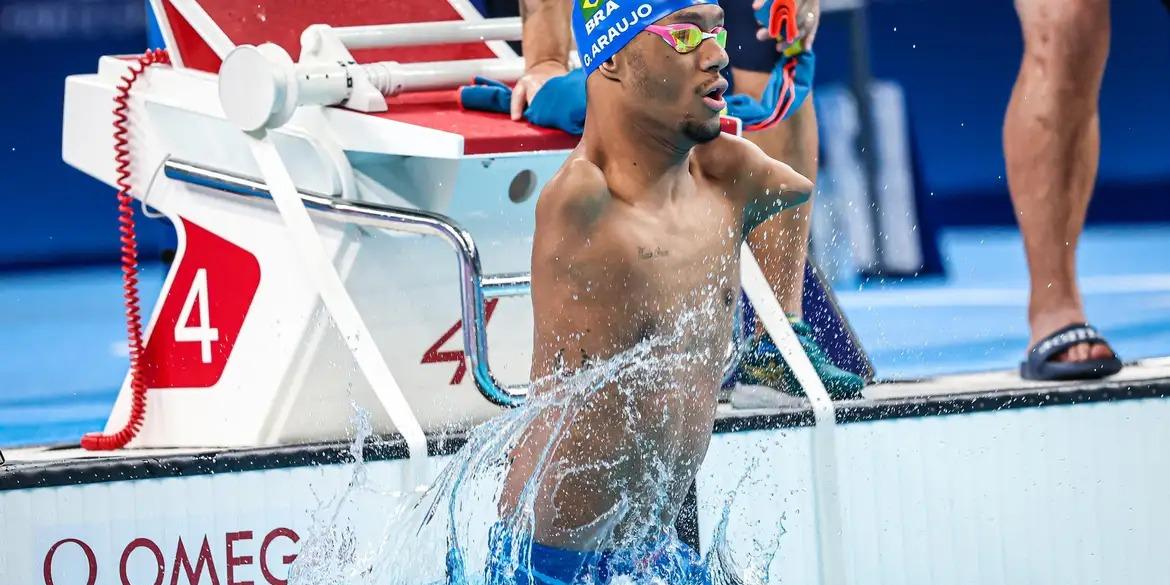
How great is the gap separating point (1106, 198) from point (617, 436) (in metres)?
6.80

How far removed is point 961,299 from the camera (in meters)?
7.09

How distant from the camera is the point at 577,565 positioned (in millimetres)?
2254

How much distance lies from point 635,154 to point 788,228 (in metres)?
1.33

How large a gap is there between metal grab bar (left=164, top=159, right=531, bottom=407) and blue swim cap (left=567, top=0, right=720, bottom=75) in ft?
2.22

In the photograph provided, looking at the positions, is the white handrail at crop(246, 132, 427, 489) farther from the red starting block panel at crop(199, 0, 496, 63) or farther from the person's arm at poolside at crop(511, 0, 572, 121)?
the person's arm at poolside at crop(511, 0, 572, 121)

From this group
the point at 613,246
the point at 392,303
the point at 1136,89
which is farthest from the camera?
the point at 1136,89

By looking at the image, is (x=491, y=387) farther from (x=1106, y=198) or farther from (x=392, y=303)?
(x=1106, y=198)

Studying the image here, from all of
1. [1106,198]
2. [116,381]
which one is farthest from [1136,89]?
[116,381]

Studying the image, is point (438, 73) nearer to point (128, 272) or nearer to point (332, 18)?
point (332, 18)

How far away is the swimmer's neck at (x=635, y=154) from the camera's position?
2.16m

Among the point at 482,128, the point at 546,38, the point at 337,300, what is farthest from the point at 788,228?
the point at 337,300

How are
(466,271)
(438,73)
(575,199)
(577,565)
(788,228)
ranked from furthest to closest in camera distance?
(788,228) < (438,73) < (466,271) < (577,565) < (575,199)

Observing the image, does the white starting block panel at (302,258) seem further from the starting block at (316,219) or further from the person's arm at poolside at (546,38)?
the person's arm at poolside at (546,38)

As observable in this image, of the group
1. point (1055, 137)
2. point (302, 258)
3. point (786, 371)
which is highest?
point (1055, 137)
